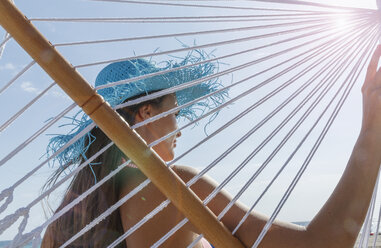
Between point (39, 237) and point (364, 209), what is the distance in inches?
31.5

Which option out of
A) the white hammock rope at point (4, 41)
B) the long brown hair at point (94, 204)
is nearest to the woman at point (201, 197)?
the long brown hair at point (94, 204)

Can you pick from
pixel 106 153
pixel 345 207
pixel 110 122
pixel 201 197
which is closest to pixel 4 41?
pixel 110 122

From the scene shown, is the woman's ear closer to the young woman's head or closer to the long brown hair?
the young woman's head

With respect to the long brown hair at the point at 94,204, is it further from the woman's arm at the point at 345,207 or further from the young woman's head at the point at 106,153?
the woman's arm at the point at 345,207

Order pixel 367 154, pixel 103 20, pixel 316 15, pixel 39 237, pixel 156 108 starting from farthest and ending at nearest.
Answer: pixel 156 108
pixel 316 15
pixel 103 20
pixel 367 154
pixel 39 237

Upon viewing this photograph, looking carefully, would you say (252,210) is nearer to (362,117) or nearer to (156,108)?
(362,117)

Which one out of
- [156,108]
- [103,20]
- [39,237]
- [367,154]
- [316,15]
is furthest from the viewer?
[156,108]

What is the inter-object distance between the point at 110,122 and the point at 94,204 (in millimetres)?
487

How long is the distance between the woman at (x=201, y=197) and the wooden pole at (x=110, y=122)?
0.06m

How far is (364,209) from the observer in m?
0.88

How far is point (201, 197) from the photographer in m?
1.08

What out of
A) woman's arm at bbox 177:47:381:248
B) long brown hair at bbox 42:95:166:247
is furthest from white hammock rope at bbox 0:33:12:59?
woman's arm at bbox 177:47:381:248

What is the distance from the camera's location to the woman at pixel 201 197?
89cm

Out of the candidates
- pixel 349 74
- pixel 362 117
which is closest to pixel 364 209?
pixel 362 117
